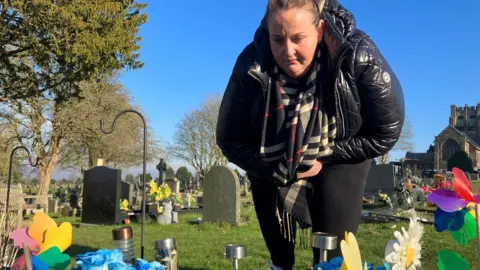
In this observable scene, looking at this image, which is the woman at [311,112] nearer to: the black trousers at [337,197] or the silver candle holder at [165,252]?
the black trousers at [337,197]

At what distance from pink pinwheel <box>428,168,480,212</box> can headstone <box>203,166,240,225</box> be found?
8492mm

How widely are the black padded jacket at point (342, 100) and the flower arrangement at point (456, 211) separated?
54cm

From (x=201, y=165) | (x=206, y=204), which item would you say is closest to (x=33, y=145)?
(x=206, y=204)

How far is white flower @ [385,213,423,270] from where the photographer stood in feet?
2.98

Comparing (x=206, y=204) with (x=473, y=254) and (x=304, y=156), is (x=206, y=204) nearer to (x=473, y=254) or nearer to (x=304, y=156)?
(x=473, y=254)

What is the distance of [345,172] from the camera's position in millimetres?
1811

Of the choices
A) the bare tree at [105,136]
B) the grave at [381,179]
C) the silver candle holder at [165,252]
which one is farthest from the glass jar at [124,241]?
the bare tree at [105,136]

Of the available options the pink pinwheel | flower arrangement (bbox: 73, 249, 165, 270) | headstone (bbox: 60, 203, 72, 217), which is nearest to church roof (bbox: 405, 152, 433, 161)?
headstone (bbox: 60, 203, 72, 217)

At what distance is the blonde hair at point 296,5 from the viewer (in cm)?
159

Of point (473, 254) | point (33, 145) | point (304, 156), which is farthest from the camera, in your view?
point (33, 145)

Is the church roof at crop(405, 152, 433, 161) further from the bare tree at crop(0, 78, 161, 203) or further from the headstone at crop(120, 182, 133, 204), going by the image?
the headstone at crop(120, 182, 133, 204)

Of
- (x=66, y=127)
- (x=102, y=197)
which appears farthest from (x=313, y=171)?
(x=66, y=127)

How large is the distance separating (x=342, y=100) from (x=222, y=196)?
325 inches

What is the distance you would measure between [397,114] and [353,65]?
268 mm
